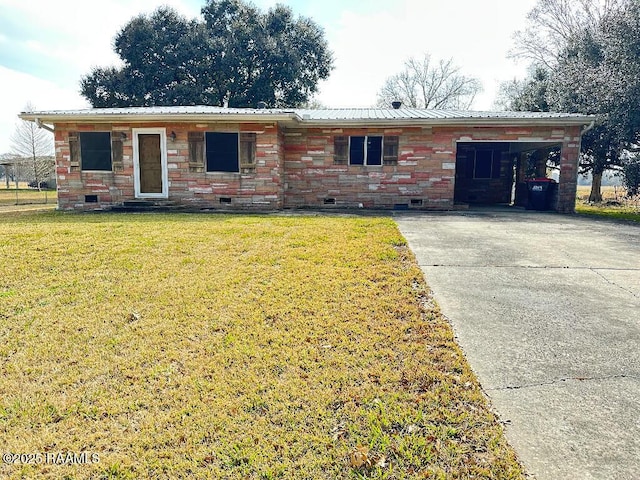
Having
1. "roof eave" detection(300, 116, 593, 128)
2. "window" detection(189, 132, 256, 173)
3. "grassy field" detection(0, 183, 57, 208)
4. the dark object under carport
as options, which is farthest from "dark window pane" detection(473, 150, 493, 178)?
"grassy field" detection(0, 183, 57, 208)

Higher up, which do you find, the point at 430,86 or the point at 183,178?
the point at 430,86

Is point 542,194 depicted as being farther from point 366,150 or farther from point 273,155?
point 273,155

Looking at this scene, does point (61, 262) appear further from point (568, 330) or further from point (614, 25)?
point (614, 25)

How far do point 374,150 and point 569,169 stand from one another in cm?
527

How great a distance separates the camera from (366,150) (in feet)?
37.0

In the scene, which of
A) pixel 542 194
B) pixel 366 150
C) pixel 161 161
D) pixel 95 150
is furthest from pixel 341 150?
pixel 95 150

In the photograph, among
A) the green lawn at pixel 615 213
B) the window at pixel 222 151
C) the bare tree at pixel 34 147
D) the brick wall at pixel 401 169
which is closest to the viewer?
the green lawn at pixel 615 213

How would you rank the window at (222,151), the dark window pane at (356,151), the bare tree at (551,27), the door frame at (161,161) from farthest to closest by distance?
the bare tree at (551,27) < the dark window pane at (356,151) < the door frame at (161,161) < the window at (222,151)

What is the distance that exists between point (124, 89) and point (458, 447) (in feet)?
78.9

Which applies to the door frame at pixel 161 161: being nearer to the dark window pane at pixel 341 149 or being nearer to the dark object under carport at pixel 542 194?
the dark window pane at pixel 341 149

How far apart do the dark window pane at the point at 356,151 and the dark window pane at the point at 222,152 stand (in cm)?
314

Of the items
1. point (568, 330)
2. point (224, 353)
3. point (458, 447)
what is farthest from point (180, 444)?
point (568, 330)

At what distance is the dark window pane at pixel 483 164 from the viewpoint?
48.4ft

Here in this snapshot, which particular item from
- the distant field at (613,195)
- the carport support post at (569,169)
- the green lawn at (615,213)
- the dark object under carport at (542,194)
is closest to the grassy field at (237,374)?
the carport support post at (569,169)
